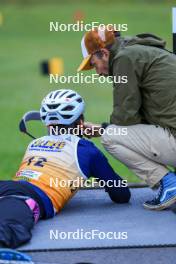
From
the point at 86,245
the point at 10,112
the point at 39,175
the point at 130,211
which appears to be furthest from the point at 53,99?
the point at 10,112

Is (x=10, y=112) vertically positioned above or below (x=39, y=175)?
below

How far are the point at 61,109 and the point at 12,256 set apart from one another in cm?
205

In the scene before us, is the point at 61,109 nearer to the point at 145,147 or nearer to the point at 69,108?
the point at 69,108

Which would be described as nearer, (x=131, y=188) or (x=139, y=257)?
(x=139, y=257)

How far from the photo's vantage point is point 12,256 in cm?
542

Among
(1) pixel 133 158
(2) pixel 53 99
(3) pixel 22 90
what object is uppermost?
(2) pixel 53 99

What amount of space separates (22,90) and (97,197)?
1006 centimetres

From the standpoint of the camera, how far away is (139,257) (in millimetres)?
5836

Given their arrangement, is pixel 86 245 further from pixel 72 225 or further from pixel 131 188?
pixel 131 188

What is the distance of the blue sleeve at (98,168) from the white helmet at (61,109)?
0.23 metres

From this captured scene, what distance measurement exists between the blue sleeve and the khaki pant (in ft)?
0.48

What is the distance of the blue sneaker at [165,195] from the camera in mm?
7129

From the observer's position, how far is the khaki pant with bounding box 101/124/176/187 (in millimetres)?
7234

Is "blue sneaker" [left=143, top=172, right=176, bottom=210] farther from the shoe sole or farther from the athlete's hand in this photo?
the athlete's hand
